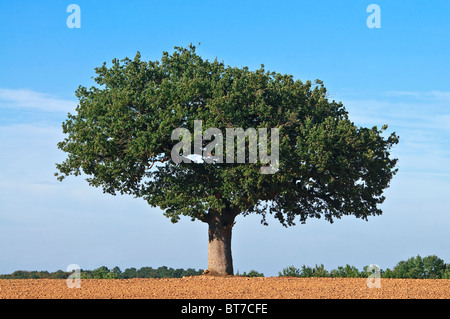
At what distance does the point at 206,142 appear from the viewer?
92.1 feet

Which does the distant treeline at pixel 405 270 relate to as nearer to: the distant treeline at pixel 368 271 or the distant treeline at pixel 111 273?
the distant treeline at pixel 368 271

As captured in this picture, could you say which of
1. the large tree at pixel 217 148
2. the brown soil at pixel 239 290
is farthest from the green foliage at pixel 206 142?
the brown soil at pixel 239 290

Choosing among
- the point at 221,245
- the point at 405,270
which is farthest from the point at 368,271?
the point at 221,245

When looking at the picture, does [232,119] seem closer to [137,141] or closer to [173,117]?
[173,117]

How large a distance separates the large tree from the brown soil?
4.72m

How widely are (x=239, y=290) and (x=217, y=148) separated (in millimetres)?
8048

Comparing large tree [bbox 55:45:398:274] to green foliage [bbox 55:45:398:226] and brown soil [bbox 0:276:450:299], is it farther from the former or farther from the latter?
brown soil [bbox 0:276:450:299]

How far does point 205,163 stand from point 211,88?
151 inches

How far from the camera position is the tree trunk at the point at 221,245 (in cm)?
3045

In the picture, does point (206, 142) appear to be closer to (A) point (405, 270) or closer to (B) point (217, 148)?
(B) point (217, 148)

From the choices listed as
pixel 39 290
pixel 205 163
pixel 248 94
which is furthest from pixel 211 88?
pixel 39 290

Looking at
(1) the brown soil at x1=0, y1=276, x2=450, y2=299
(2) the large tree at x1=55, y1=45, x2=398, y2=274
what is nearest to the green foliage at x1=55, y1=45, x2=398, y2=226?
(2) the large tree at x1=55, y1=45, x2=398, y2=274

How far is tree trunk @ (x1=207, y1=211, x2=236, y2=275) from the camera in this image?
30453 mm

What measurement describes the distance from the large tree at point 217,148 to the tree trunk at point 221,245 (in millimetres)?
55
